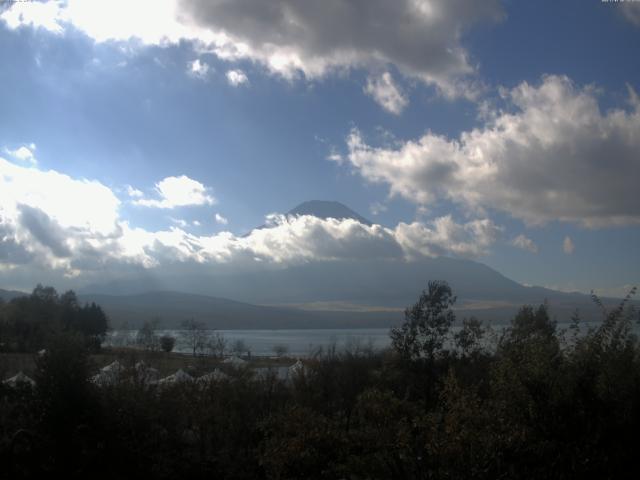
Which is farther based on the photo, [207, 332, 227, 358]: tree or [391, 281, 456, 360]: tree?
[207, 332, 227, 358]: tree

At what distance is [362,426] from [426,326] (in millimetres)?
18593

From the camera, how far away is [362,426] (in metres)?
9.92

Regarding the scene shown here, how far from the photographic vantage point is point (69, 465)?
9.98 metres

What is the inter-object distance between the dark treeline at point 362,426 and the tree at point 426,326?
1433 centimetres

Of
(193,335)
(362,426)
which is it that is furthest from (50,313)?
(362,426)

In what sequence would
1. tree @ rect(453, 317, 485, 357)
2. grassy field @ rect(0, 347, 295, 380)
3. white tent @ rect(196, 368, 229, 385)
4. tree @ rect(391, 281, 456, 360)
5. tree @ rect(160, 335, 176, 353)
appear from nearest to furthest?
1. white tent @ rect(196, 368, 229, 385)
2. grassy field @ rect(0, 347, 295, 380)
3. tree @ rect(391, 281, 456, 360)
4. tree @ rect(453, 317, 485, 357)
5. tree @ rect(160, 335, 176, 353)

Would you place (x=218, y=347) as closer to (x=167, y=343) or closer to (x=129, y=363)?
(x=129, y=363)

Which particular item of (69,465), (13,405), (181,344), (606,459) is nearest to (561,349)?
(606,459)

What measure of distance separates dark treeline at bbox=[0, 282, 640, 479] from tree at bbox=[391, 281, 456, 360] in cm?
1433

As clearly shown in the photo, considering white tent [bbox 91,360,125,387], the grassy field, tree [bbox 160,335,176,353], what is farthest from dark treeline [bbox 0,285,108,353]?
white tent [bbox 91,360,125,387]

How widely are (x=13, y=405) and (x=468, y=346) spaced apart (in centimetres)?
2293

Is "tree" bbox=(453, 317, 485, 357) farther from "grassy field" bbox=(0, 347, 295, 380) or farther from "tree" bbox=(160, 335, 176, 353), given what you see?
"tree" bbox=(160, 335, 176, 353)

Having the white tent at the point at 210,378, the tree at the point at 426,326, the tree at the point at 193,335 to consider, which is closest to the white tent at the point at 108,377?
the white tent at the point at 210,378

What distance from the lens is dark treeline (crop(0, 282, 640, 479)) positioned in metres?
7.21
